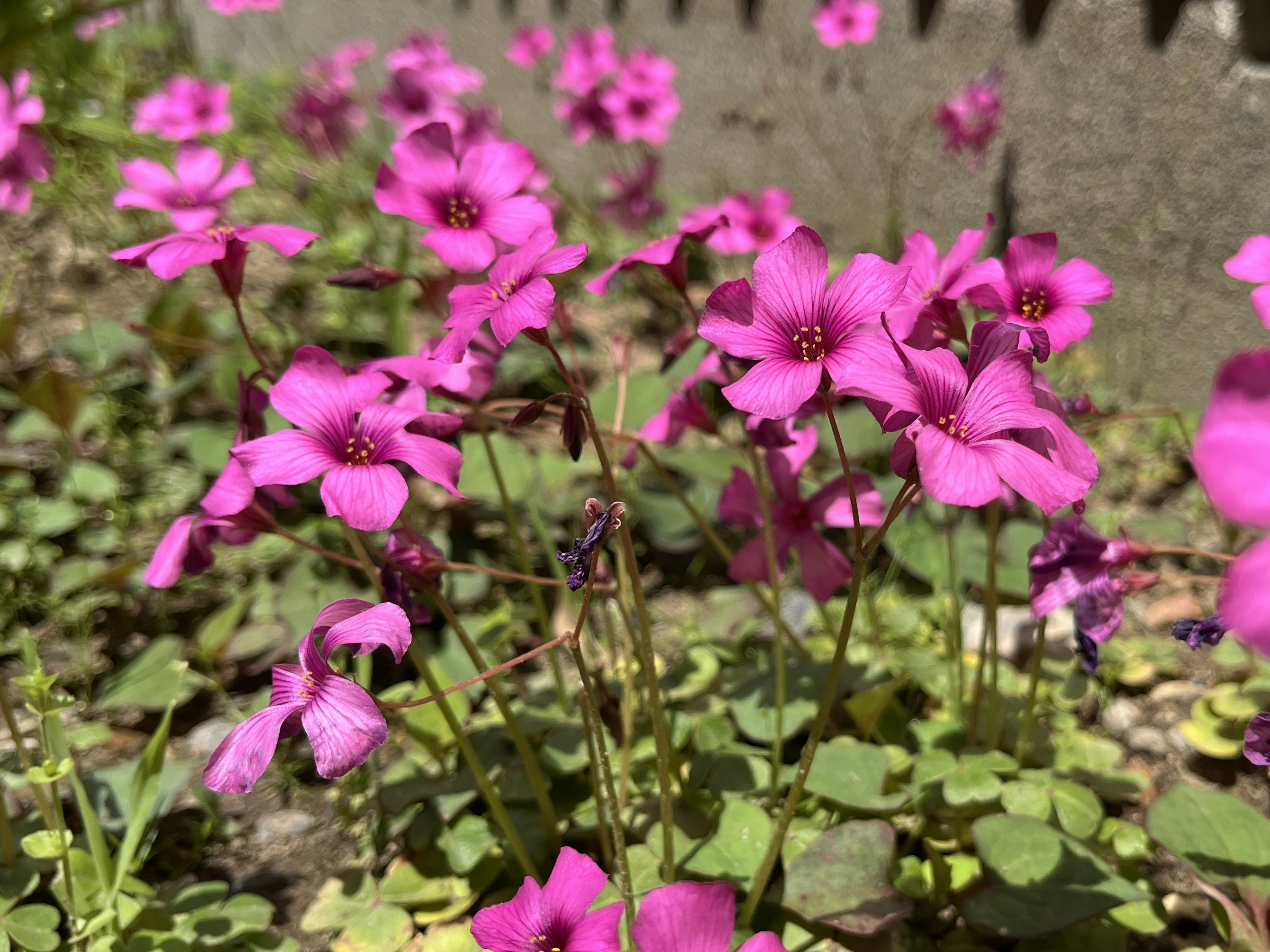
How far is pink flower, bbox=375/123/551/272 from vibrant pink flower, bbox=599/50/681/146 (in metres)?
1.80

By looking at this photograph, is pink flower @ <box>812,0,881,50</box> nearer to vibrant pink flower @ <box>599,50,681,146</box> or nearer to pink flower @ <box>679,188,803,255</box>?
vibrant pink flower @ <box>599,50,681,146</box>

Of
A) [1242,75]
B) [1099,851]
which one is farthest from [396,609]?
[1242,75]

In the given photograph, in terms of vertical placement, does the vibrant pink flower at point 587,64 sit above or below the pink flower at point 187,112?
above

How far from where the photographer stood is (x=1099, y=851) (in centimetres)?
136

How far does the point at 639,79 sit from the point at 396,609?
8.55ft

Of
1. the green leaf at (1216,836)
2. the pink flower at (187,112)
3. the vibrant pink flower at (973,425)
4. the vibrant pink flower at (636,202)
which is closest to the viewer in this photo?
the vibrant pink flower at (973,425)

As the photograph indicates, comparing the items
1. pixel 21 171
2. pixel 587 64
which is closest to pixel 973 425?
pixel 21 171

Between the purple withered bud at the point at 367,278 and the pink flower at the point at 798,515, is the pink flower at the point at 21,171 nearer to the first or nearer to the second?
the purple withered bud at the point at 367,278

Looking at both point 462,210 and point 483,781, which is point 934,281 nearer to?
point 462,210

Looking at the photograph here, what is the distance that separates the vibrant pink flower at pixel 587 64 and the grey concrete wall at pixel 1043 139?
44 cm

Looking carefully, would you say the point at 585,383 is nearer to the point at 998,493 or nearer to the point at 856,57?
the point at 856,57

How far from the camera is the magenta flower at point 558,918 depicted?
96 centimetres

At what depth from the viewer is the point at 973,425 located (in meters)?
0.94

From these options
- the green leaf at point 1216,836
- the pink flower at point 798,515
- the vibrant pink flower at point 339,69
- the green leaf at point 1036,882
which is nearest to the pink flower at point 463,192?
the pink flower at point 798,515
